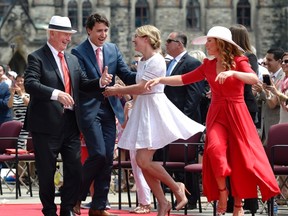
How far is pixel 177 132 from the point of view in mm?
13484

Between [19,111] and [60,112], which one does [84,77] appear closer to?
[60,112]

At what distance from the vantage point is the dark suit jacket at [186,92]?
634 inches

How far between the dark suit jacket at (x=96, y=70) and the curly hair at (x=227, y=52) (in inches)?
59.3

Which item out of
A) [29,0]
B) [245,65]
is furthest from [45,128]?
[29,0]

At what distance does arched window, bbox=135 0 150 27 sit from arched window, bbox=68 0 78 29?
2897 millimetres

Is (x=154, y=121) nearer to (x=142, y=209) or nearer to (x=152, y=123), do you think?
(x=152, y=123)

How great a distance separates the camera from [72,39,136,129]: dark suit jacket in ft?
45.6

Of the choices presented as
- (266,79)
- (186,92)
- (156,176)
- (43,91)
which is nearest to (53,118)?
(43,91)

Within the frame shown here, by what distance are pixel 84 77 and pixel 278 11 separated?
44.3 metres

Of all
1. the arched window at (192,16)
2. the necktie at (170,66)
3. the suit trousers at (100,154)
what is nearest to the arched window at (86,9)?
the arched window at (192,16)

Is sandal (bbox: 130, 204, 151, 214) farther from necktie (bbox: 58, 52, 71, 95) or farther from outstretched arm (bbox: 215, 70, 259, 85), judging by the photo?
outstretched arm (bbox: 215, 70, 259, 85)

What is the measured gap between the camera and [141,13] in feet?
189

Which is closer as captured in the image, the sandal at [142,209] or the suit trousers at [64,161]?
the suit trousers at [64,161]

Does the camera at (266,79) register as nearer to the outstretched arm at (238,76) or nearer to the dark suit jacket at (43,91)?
the outstretched arm at (238,76)
